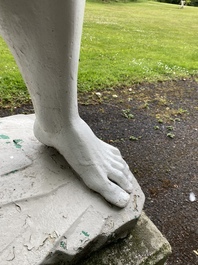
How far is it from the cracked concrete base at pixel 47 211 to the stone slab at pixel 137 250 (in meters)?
0.06

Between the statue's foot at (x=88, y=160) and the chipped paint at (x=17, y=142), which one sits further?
the chipped paint at (x=17, y=142)

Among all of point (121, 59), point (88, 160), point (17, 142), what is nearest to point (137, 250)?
point (88, 160)

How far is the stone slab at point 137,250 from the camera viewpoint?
133 cm

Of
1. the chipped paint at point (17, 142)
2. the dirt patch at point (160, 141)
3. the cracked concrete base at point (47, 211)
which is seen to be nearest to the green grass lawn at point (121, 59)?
the dirt patch at point (160, 141)

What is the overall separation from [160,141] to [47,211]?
6.24ft

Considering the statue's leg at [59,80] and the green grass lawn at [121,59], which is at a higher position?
the statue's leg at [59,80]

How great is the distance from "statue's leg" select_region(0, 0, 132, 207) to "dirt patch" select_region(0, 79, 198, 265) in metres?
0.84

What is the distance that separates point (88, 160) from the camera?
1336 mm

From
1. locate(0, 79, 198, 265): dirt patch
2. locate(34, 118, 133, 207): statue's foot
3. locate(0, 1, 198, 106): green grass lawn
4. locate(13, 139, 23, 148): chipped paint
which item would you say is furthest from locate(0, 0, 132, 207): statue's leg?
locate(0, 1, 198, 106): green grass lawn

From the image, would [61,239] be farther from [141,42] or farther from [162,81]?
[141,42]

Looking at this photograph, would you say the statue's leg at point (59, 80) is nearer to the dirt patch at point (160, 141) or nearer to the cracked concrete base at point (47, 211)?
the cracked concrete base at point (47, 211)

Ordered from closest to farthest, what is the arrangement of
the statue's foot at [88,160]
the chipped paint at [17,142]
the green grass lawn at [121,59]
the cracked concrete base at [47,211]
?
the cracked concrete base at [47,211] < the statue's foot at [88,160] < the chipped paint at [17,142] < the green grass lawn at [121,59]

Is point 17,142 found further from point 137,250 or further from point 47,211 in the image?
point 137,250

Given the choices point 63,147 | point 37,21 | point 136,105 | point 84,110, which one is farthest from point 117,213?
point 136,105
